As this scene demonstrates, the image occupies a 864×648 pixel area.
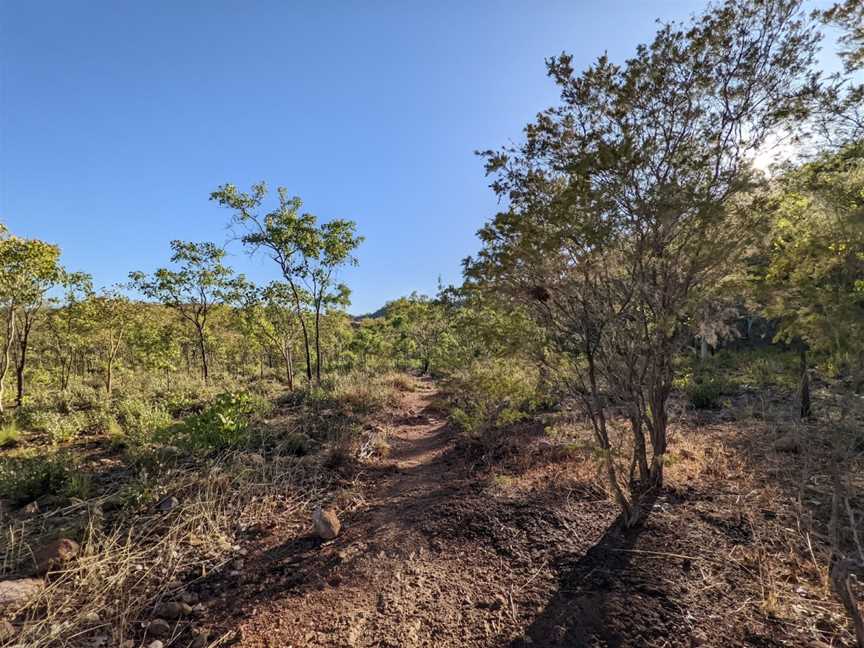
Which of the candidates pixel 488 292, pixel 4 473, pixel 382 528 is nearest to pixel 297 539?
pixel 382 528

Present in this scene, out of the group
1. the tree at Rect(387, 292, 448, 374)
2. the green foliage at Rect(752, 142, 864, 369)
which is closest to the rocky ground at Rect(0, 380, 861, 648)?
the green foliage at Rect(752, 142, 864, 369)

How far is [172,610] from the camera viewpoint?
7.95ft

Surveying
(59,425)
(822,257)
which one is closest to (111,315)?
(59,425)

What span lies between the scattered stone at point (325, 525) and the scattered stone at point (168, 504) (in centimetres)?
132

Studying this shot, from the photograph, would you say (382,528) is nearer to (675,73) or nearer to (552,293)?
(552,293)

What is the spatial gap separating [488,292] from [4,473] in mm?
5732

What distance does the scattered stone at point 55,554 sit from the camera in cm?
273

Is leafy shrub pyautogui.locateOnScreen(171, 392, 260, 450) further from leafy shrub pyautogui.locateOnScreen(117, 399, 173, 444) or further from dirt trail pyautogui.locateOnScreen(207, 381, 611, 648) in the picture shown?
dirt trail pyautogui.locateOnScreen(207, 381, 611, 648)

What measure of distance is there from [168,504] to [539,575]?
3.40 metres

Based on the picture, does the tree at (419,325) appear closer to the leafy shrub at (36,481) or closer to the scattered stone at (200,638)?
the leafy shrub at (36,481)

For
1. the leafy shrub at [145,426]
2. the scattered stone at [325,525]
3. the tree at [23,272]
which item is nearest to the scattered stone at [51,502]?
the leafy shrub at [145,426]

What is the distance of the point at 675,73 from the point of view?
284 centimetres

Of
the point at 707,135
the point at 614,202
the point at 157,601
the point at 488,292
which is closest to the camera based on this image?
the point at 157,601

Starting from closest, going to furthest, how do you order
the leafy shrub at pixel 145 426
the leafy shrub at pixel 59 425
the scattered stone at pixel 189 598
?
the scattered stone at pixel 189 598
the leafy shrub at pixel 145 426
the leafy shrub at pixel 59 425
